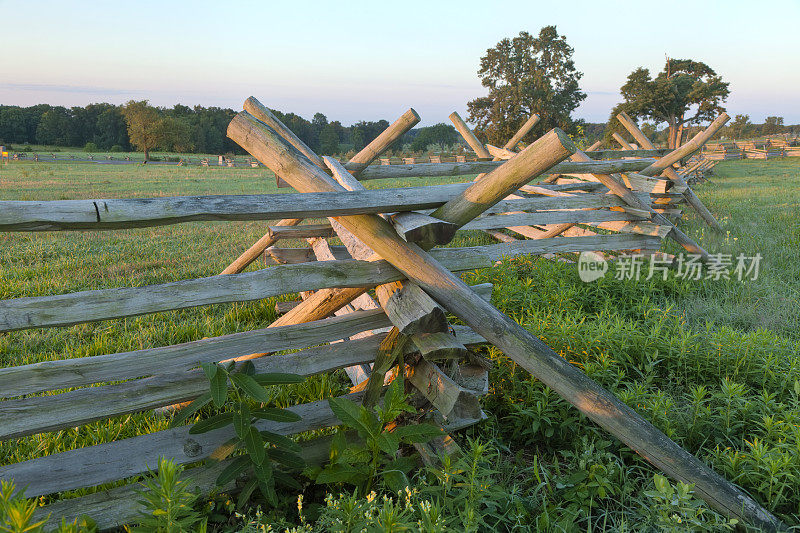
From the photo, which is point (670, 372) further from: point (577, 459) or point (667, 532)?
point (667, 532)

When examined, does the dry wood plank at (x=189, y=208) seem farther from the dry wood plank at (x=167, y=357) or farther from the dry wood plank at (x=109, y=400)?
the dry wood plank at (x=109, y=400)

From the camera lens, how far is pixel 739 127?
73.9 metres

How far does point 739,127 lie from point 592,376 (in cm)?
9138

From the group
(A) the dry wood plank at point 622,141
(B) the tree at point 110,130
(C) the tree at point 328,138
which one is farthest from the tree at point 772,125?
(B) the tree at point 110,130

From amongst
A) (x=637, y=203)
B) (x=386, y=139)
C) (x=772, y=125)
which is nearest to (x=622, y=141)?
(x=637, y=203)

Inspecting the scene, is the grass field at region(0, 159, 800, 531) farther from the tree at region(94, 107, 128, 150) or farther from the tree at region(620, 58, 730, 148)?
the tree at region(94, 107, 128, 150)

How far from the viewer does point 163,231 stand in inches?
347

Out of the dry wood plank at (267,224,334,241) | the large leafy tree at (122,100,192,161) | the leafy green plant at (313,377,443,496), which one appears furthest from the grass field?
the large leafy tree at (122,100,192,161)

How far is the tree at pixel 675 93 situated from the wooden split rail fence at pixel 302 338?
138ft

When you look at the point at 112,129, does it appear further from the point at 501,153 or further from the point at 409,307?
the point at 409,307

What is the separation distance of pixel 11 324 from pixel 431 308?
170 cm

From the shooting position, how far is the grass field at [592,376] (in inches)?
86.1

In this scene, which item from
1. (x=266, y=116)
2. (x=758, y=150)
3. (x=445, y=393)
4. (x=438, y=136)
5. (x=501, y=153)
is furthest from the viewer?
(x=438, y=136)

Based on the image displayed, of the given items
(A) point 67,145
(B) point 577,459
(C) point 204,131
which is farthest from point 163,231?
(A) point 67,145
